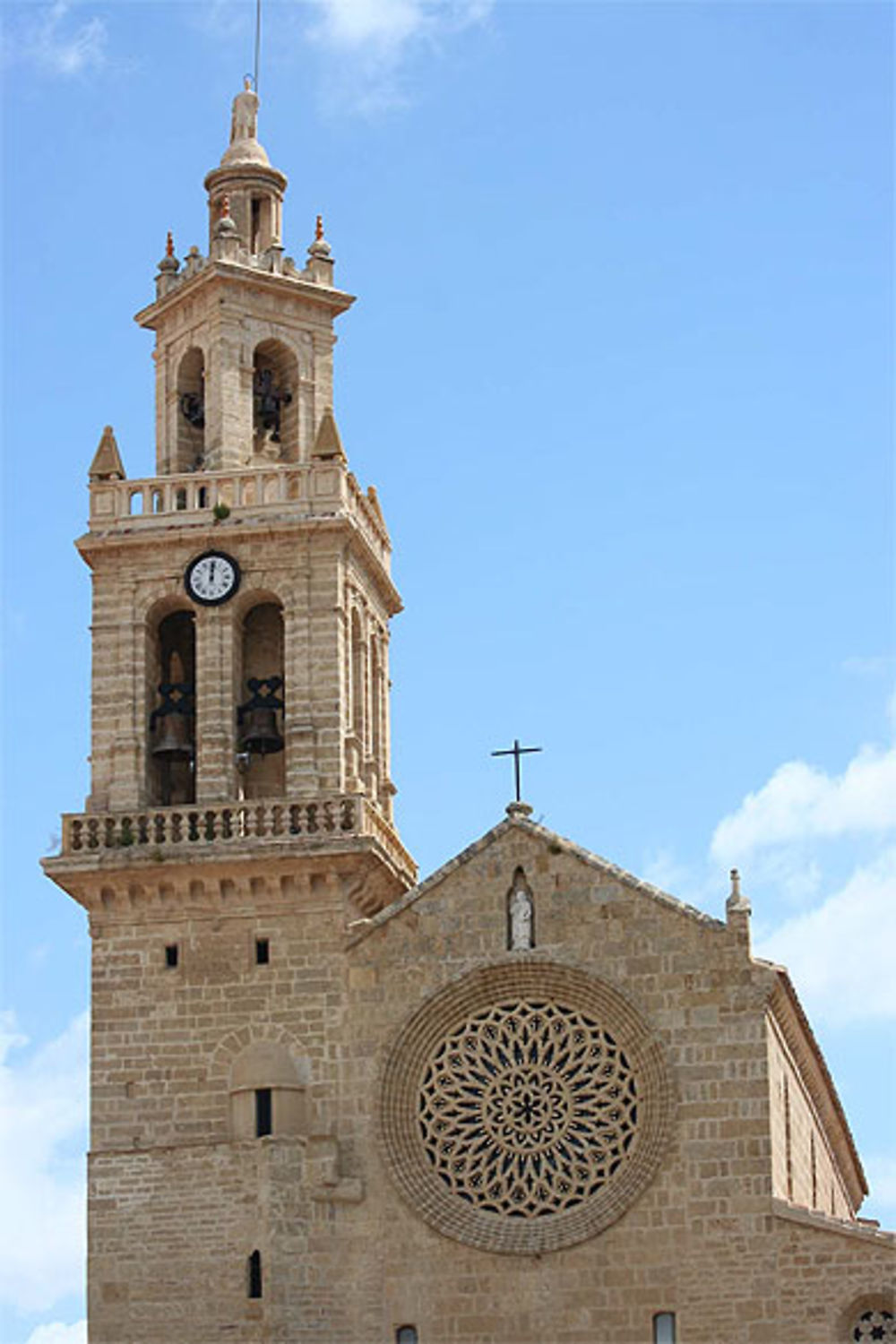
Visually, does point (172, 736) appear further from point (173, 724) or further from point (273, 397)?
point (273, 397)

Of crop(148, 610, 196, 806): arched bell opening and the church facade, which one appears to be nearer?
the church facade

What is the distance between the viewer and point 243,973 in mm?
41094

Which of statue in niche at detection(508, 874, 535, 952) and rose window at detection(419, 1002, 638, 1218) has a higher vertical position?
statue in niche at detection(508, 874, 535, 952)

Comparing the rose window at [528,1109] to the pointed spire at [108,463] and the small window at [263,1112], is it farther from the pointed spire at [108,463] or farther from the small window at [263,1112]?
the pointed spire at [108,463]

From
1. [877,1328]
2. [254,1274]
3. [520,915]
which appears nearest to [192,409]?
[520,915]

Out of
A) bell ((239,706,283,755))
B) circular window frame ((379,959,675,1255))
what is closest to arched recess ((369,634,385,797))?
bell ((239,706,283,755))

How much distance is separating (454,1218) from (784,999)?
5.08m

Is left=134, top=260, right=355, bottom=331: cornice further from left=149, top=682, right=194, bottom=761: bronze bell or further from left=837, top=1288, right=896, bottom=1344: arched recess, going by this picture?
left=837, top=1288, right=896, bottom=1344: arched recess

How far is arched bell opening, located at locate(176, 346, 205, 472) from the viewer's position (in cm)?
4528

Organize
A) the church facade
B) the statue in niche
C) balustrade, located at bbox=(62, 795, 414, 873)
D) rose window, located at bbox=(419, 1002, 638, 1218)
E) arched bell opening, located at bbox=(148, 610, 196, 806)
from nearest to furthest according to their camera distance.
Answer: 1. the church facade
2. rose window, located at bbox=(419, 1002, 638, 1218)
3. the statue in niche
4. balustrade, located at bbox=(62, 795, 414, 873)
5. arched bell opening, located at bbox=(148, 610, 196, 806)

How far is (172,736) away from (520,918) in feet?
19.1

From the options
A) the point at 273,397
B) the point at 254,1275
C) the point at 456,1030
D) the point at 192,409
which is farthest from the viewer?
the point at 273,397

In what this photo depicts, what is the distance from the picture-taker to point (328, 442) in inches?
1719

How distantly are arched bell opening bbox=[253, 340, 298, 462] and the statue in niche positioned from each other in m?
8.13
